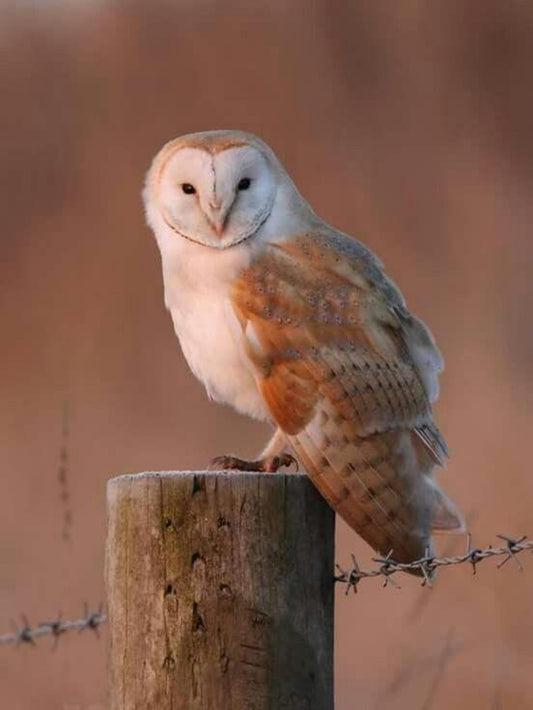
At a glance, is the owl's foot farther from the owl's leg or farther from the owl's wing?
the owl's wing

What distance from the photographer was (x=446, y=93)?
49.7 feet

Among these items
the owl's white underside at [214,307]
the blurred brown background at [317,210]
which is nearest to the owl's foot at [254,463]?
the owl's white underside at [214,307]

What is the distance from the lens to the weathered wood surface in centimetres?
346

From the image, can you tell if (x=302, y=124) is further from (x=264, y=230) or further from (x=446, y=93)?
(x=264, y=230)

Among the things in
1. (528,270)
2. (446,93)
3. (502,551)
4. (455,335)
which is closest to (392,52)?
(446,93)

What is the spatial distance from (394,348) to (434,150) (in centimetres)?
974

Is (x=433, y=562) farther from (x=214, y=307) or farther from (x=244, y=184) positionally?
(x=244, y=184)

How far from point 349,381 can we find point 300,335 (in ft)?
0.51

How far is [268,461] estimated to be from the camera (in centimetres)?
462

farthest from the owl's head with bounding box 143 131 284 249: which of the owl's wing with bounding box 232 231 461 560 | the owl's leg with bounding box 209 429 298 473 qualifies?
the owl's leg with bounding box 209 429 298 473

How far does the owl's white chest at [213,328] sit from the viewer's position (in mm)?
4520

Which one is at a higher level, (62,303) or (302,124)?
(302,124)

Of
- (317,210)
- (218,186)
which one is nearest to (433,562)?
(218,186)

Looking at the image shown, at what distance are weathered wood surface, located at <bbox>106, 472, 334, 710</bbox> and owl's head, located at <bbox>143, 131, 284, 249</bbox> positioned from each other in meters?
1.08
